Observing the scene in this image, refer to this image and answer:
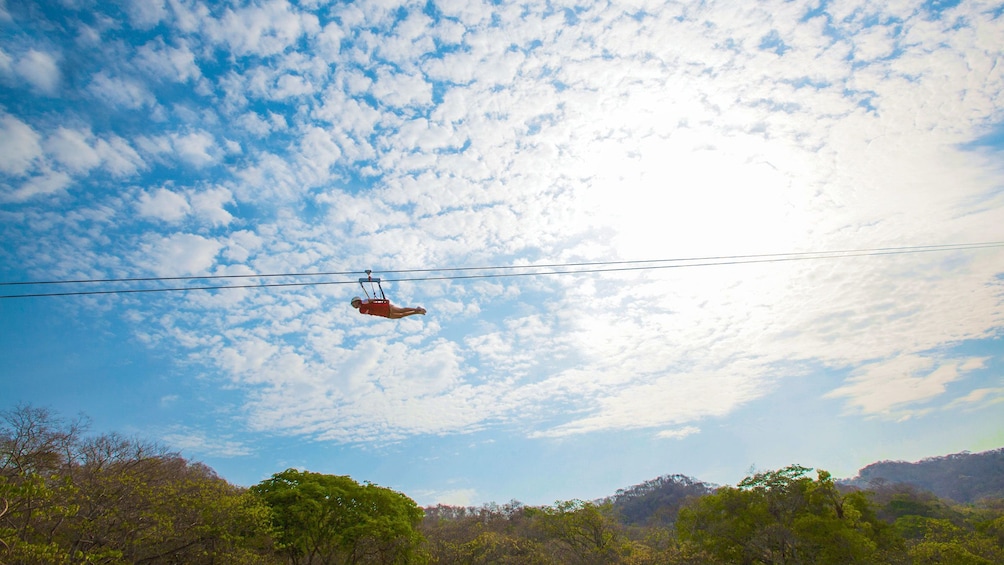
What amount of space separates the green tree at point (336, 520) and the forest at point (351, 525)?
6cm

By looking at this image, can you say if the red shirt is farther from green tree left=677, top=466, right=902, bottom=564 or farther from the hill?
the hill

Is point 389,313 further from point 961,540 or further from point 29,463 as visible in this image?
point 961,540

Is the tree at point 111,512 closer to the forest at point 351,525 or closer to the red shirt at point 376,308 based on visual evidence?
the forest at point 351,525

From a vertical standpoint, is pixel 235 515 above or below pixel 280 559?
above

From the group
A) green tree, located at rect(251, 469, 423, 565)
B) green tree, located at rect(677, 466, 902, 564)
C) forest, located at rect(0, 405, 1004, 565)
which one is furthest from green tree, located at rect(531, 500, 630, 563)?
green tree, located at rect(251, 469, 423, 565)

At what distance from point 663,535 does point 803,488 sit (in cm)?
1113

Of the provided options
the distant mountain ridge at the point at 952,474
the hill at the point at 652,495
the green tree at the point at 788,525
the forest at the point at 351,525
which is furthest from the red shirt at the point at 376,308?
the distant mountain ridge at the point at 952,474

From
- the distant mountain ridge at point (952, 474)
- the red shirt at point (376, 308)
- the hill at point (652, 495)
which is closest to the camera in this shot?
the red shirt at point (376, 308)

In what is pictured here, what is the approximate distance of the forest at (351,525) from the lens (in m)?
14.4

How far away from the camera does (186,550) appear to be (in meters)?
18.2

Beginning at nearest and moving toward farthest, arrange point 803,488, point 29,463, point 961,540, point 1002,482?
point 29,463, point 961,540, point 803,488, point 1002,482

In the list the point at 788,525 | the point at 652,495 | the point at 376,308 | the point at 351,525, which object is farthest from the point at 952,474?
the point at 376,308

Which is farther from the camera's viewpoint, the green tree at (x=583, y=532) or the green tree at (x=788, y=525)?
the green tree at (x=583, y=532)

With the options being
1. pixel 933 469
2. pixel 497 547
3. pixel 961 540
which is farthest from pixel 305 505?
pixel 933 469
